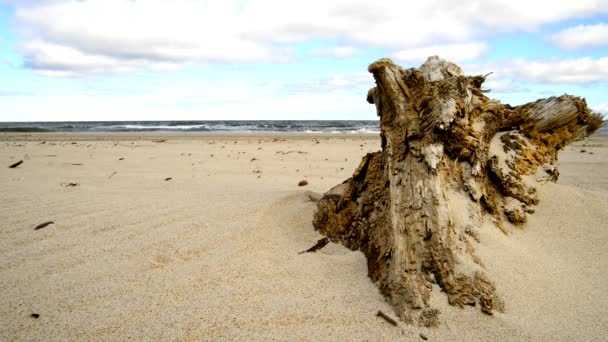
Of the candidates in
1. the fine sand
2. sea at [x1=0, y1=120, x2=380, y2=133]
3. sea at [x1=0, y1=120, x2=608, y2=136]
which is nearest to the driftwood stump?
the fine sand

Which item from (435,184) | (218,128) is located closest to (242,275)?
(435,184)

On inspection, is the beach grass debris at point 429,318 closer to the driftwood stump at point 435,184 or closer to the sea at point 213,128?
the driftwood stump at point 435,184

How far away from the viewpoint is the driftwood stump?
254cm

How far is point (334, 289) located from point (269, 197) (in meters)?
2.12

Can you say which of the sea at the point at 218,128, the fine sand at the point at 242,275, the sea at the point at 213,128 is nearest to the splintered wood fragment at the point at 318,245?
the fine sand at the point at 242,275

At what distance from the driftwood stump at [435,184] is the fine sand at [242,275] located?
129 mm

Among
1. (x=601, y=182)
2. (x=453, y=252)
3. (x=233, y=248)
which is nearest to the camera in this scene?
(x=453, y=252)

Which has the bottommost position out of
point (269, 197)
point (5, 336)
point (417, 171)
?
point (5, 336)

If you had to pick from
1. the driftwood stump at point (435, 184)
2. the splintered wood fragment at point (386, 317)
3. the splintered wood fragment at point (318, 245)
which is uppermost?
the driftwood stump at point (435, 184)

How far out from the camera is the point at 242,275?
300cm

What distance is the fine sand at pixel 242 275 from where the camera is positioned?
2365 millimetres

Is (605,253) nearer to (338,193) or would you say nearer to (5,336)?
(338,193)

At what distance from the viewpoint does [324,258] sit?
3158 millimetres

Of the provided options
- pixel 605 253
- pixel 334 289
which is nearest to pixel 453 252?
pixel 334 289
